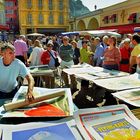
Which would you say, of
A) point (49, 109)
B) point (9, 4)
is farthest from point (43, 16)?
point (49, 109)

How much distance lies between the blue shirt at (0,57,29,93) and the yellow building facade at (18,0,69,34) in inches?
1587

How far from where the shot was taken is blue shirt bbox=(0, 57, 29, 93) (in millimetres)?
2967

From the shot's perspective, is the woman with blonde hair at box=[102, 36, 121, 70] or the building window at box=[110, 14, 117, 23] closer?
the woman with blonde hair at box=[102, 36, 121, 70]

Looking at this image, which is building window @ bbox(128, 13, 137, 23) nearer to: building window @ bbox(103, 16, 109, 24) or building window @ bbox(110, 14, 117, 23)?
building window @ bbox(110, 14, 117, 23)

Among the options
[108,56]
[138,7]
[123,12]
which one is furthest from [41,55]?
[123,12]

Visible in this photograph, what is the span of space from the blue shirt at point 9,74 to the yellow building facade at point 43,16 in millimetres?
40306

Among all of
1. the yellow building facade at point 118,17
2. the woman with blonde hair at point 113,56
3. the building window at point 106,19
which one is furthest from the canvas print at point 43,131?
the building window at point 106,19

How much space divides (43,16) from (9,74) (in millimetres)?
41505

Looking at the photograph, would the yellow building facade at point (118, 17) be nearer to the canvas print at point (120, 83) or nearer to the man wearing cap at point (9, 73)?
the canvas print at point (120, 83)

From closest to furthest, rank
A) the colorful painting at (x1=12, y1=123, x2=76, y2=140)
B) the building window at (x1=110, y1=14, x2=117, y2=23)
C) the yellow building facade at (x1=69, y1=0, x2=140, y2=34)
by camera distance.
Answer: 1. the colorful painting at (x1=12, y1=123, x2=76, y2=140)
2. the yellow building facade at (x1=69, y1=0, x2=140, y2=34)
3. the building window at (x1=110, y1=14, x2=117, y2=23)

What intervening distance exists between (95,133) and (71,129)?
155mm

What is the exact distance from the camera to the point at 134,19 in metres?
22.8

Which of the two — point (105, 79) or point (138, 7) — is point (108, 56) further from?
point (138, 7)

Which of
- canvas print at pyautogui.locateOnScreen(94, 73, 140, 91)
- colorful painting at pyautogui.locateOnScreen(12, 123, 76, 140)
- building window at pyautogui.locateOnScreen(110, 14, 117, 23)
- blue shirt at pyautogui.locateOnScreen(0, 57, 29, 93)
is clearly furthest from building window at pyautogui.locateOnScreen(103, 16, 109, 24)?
colorful painting at pyautogui.locateOnScreen(12, 123, 76, 140)
